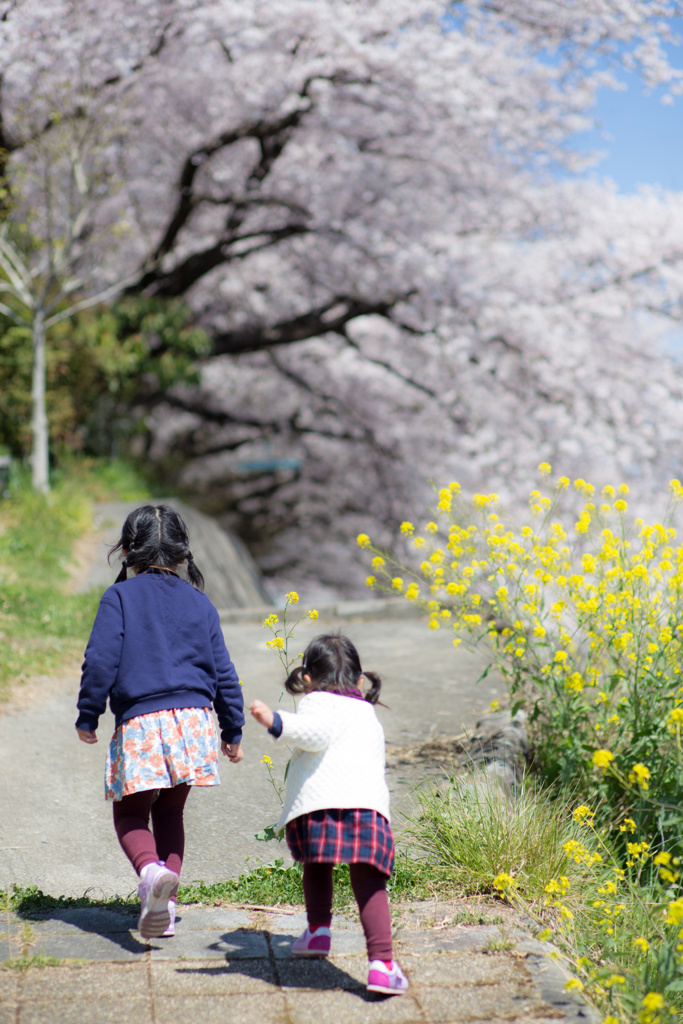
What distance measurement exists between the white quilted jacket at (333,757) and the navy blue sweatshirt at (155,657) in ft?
1.25

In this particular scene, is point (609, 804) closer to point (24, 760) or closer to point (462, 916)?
point (462, 916)

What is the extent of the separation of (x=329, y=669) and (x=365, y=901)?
620mm

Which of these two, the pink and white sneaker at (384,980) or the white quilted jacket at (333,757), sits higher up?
the white quilted jacket at (333,757)

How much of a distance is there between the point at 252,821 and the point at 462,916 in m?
1.12

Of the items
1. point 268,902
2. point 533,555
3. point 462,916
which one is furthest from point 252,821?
point 533,555

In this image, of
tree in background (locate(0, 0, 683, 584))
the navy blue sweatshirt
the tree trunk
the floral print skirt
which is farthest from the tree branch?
the floral print skirt

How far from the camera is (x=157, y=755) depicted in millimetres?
2498

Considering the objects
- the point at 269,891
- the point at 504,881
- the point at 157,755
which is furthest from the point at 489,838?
the point at 157,755

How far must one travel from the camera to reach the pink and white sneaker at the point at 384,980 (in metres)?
2.20

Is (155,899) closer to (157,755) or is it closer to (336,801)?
(157,755)

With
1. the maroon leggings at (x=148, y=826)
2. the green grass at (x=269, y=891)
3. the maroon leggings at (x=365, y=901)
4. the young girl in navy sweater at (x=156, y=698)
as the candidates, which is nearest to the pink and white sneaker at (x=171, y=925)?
the young girl in navy sweater at (x=156, y=698)

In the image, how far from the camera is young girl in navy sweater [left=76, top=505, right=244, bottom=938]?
248 cm

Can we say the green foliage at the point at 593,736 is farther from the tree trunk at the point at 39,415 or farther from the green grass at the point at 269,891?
the tree trunk at the point at 39,415

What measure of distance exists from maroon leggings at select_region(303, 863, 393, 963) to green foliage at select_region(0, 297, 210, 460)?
832 centimetres
